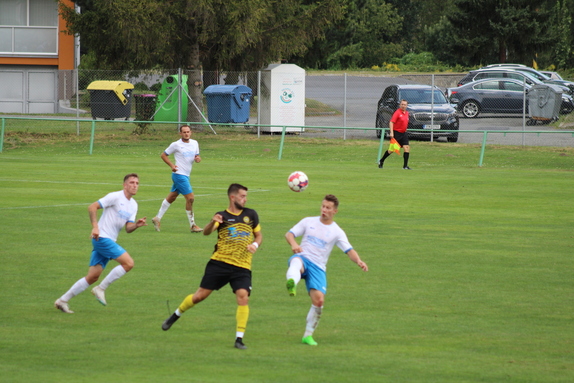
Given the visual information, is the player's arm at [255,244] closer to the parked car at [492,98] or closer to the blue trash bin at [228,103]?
the blue trash bin at [228,103]

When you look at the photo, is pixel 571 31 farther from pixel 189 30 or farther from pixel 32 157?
pixel 32 157

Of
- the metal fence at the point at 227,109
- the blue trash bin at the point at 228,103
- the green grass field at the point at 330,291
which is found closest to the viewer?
the green grass field at the point at 330,291

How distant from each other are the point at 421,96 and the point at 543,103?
21.2ft

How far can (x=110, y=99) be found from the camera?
35406 millimetres

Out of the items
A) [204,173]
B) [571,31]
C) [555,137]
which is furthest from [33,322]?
[571,31]

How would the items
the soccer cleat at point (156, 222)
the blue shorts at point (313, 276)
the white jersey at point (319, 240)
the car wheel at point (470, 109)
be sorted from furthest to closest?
the car wheel at point (470, 109) → the soccer cleat at point (156, 222) → the white jersey at point (319, 240) → the blue shorts at point (313, 276)

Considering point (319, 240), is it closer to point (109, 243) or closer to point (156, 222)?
point (109, 243)

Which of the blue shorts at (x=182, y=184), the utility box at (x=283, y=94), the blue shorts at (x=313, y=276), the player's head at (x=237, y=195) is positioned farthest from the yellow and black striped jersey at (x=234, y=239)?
the utility box at (x=283, y=94)

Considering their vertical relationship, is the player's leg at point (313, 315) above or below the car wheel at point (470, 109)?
below

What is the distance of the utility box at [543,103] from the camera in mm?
36469

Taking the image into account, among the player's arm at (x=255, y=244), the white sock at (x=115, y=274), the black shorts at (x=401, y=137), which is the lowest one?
the white sock at (x=115, y=274)

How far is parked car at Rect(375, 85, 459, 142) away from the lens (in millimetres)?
32562

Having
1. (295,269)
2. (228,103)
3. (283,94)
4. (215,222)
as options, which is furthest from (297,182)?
(283,94)

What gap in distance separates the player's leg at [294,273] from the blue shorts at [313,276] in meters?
0.06
